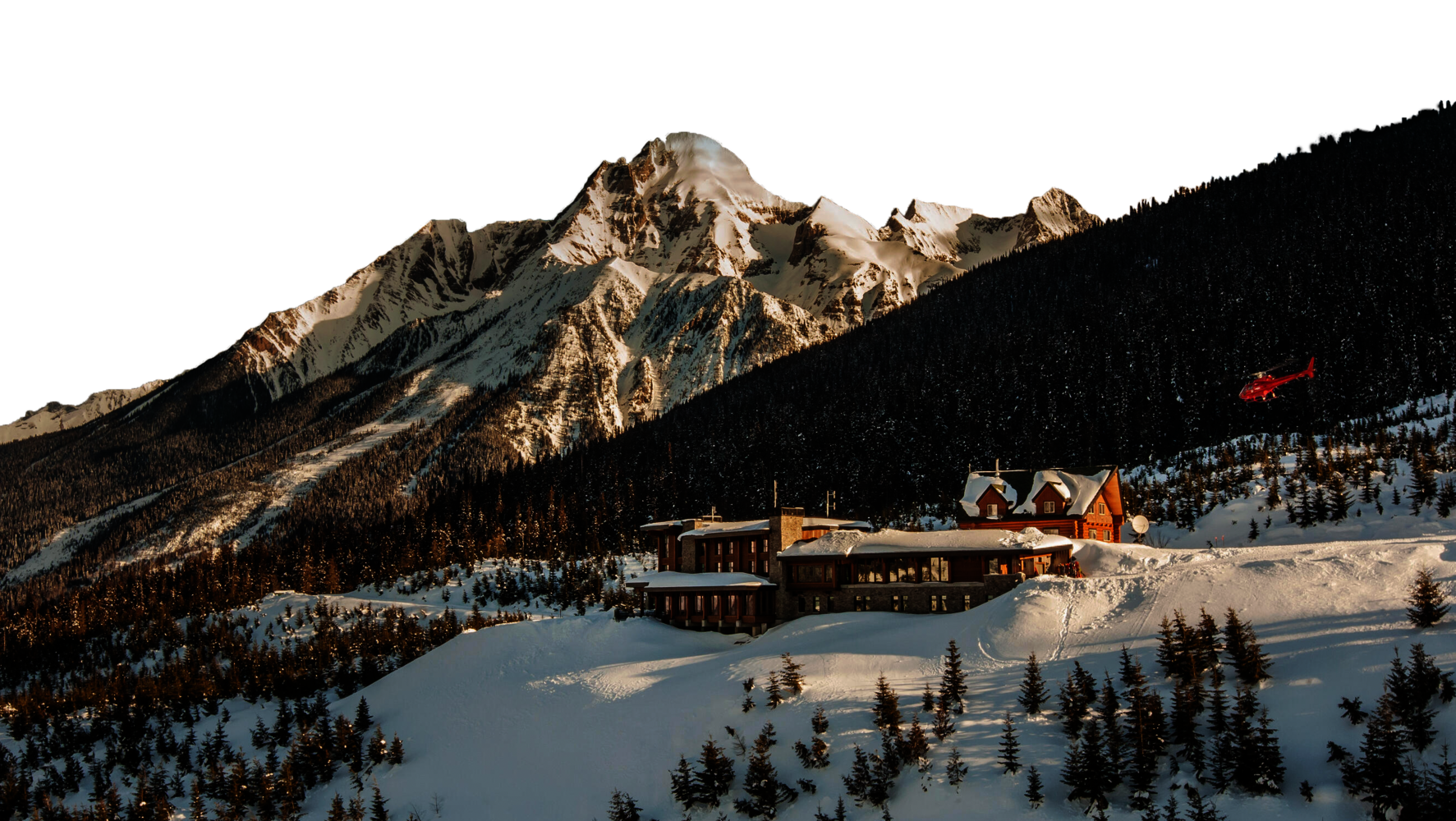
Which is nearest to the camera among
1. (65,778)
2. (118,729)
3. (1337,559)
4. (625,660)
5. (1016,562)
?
(1337,559)

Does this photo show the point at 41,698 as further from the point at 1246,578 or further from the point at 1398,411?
the point at 1398,411

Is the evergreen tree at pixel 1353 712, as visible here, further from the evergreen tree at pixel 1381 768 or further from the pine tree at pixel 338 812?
the pine tree at pixel 338 812

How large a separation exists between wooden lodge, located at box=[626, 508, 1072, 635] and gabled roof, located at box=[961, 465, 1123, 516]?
7.42 meters

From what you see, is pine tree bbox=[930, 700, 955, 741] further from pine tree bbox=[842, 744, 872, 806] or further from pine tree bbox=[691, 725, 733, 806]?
pine tree bbox=[691, 725, 733, 806]

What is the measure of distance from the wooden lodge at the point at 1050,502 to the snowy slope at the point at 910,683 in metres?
12.6

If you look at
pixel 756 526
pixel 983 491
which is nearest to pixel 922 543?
pixel 756 526

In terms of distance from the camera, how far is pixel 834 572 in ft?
217

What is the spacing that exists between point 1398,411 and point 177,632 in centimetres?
14921

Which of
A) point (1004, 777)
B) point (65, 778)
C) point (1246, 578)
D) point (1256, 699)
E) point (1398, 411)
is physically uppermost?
point (1398, 411)

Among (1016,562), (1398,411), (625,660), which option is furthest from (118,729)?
(1398,411)

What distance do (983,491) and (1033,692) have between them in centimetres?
3960

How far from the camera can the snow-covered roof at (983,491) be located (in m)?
79.4

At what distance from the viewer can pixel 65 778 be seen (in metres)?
75.2

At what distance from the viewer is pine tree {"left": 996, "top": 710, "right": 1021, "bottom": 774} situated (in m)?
38.2
